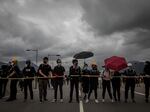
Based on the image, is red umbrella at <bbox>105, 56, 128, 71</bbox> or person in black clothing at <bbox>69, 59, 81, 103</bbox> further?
red umbrella at <bbox>105, 56, 128, 71</bbox>

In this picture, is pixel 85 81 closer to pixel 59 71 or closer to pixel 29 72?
pixel 59 71

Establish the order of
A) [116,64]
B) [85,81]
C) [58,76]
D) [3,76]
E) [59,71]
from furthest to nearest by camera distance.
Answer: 1. [3,76]
2. [85,81]
3. [116,64]
4. [59,71]
5. [58,76]

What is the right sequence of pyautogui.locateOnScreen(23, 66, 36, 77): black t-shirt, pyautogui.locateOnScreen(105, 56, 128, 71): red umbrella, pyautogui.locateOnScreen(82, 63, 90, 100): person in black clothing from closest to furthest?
pyautogui.locateOnScreen(23, 66, 36, 77): black t-shirt, pyautogui.locateOnScreen(105, 56, 128, 71): red umbrella, pyautogui.locateOnScreen(82, 63, 90, 100): person in black clothing

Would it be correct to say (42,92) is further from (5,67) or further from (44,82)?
(5,67)

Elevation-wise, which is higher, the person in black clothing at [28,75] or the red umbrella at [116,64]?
the red umbrella at [116,64]

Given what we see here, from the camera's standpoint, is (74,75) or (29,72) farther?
(29,72)

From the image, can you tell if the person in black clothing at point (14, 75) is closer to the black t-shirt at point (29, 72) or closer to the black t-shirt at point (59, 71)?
the black t-shirt at point (29, 72)

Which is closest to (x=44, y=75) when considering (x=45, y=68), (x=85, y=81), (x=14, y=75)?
(x=45, y=68)

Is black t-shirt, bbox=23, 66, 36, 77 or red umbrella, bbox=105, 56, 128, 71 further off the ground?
red umbrella, bbox=105, 56, 128, 71

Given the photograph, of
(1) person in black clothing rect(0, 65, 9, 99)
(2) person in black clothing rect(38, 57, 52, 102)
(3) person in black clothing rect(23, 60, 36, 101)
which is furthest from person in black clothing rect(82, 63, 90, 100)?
(1) person in black clothing rect(0, 65, 9, 99)

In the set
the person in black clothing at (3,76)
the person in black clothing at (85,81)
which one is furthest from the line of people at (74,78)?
the person in black clothing at (3,76)

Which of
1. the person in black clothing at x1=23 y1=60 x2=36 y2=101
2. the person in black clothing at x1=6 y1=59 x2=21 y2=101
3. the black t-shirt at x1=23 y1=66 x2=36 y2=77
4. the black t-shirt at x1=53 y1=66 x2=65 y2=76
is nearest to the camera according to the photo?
the black t-shirt at x1=53 y1=66 x2=65 y2=76

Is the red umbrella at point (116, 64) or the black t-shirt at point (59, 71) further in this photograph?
the red umbrella at point (116, 64)

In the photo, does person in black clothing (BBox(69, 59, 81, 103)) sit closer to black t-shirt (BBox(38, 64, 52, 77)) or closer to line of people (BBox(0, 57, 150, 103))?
line of people (BBox(0, 57, 150, 103))
